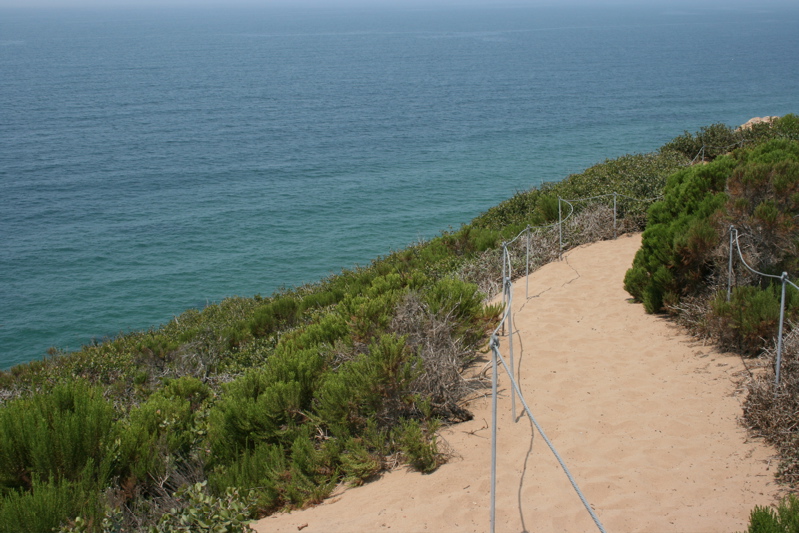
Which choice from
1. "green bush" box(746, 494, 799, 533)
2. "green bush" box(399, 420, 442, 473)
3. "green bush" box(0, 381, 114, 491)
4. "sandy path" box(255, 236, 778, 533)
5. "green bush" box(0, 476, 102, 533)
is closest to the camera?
"green bush" box(746, 494, 799, 533)

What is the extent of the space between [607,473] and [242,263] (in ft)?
62.8

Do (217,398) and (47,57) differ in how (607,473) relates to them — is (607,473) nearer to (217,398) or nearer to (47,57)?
(217,398)

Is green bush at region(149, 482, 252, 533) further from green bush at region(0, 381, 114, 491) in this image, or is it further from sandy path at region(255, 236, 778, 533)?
green bush at region(0, 381, 114, 491)

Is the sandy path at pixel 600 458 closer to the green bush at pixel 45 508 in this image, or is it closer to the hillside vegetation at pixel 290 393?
the hillside vegetation at pixel 290 393

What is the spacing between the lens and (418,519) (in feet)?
14.4

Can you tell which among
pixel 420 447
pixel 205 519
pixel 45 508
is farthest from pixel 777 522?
pixel 45 508

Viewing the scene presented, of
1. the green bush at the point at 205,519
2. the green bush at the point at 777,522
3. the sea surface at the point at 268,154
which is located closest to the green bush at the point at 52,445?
the green bush at the point at 205,519

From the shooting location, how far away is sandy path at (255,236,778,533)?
4.35m

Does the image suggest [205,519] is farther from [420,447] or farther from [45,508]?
[420,447]

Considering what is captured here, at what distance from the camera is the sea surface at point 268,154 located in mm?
21297

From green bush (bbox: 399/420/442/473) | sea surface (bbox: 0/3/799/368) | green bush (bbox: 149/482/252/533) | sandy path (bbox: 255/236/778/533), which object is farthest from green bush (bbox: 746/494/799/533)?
sea surface (bbox: 0/3/799/368)

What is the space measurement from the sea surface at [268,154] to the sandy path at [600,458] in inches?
539

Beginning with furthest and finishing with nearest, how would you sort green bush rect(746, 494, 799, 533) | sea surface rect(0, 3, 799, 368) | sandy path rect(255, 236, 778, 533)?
sea surface rect(0, 3, 799, 368) < sandy path rect(255, 236, 778, 533) < green bush rect(746, 494, 799, 533)

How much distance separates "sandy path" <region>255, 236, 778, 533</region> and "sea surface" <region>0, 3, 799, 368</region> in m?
13.7
